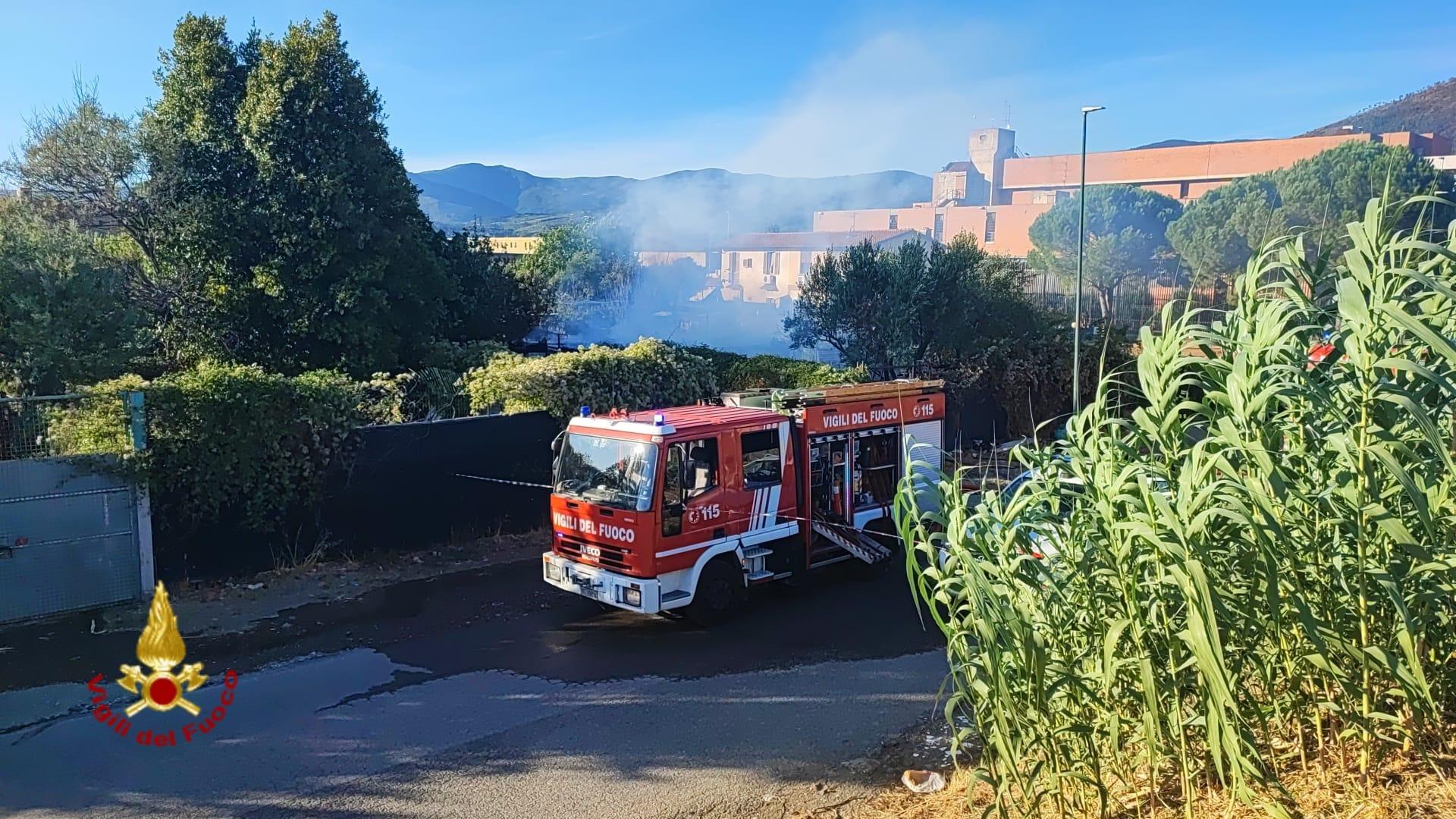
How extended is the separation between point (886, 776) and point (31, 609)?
8.82 meters

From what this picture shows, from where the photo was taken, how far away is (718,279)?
3730 inches

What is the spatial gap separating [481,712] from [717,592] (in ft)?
10.7

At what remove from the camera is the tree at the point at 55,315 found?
510 inches

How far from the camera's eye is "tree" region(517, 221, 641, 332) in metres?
67.4

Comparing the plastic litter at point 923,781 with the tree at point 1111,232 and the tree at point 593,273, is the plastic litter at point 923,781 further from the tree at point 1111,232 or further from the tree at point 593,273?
the tree at point 593,273

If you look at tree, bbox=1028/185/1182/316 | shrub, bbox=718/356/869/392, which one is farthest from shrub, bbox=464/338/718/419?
tree, bbox=1028/185/1182/316

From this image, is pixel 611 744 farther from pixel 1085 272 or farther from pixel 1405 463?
pixel 1085 272

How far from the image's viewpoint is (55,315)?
13.5 m

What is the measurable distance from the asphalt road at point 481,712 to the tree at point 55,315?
4963 mm

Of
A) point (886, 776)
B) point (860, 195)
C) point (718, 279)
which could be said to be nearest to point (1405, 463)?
point (886, 776)

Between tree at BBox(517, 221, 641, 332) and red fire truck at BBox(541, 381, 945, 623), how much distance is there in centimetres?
5034

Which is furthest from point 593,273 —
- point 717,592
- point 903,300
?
point 717,592

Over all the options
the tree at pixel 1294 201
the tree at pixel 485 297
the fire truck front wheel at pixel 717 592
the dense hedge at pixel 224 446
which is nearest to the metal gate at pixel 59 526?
the dense hedge at pixel 224 446

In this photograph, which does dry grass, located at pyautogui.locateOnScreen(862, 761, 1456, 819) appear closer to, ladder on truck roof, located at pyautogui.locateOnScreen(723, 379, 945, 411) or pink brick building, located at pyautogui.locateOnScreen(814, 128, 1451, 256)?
ladder on truck roof, located at pyautogui.locateOnScreen(723, 379, 945, 411)
